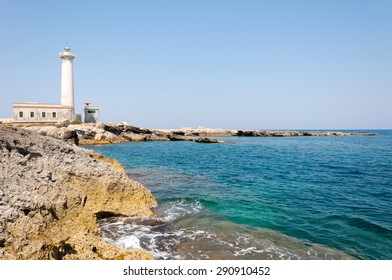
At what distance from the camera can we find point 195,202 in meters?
13.6

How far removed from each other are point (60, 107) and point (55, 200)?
61.7 m

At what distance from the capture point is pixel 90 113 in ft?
240

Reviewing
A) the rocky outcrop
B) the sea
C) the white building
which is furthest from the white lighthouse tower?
the rocky outcrop

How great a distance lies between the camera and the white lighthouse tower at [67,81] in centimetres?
6291

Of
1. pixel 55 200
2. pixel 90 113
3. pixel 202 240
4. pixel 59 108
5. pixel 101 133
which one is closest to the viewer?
pixel 55 200

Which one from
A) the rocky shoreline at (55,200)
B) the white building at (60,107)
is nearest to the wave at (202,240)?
the rocky shoreline at (55,200)

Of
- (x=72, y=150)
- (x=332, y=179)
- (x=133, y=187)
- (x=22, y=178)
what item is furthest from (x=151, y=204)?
(x=332, y=179)

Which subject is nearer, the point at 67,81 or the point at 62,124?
the point at 62,124

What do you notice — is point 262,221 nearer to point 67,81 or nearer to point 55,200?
point 55,200

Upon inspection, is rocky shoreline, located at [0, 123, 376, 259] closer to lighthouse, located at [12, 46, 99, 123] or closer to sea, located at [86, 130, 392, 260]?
sea, located at [86, 130, 392, 260]

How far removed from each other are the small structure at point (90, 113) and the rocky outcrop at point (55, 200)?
221 feet

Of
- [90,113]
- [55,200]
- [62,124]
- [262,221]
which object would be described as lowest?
[262,221]

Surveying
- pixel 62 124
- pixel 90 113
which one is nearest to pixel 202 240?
pixel 62 124

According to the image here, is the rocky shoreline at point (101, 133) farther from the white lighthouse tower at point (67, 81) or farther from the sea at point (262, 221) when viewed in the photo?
the sea at point (262, 221)
